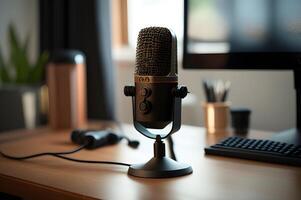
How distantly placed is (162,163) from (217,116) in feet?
1.76

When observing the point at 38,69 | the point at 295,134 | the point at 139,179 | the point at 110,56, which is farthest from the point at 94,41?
the point at 139,179

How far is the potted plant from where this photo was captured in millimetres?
1800

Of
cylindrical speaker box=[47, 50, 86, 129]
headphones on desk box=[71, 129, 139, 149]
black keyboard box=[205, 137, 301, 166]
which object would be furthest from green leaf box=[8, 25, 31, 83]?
black keyboard box=[205, 137, 301, 166]

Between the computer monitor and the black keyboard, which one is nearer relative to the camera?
the black keyboard

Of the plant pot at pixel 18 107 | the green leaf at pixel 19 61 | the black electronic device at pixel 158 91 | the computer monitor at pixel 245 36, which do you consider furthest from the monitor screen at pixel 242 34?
the green leaf at pixel 19 61

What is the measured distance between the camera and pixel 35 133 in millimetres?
1484

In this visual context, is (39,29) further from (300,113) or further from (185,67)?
(300,113)

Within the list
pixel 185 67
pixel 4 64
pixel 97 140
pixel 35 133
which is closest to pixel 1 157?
pixel 97 140

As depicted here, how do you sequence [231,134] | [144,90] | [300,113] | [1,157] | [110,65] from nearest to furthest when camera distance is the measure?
[144,90] → [1,157] → [300,113] → [231,134] → [110,65]

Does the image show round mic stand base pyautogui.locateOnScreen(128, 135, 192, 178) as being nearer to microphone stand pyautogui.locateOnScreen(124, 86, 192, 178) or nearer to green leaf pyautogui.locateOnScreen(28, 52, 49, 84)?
microphone stand pyautogui.locateOnScreen(124, 86, 192, 178)

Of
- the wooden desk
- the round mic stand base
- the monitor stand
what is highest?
the monitor stand

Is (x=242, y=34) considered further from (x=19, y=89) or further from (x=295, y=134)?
(x=19, y=89)

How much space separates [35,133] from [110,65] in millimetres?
494

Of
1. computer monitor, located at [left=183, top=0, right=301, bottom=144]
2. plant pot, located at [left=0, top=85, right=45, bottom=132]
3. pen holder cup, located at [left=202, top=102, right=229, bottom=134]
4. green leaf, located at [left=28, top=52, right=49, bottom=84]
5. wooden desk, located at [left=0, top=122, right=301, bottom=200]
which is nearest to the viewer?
wooden desk, located at [left=0, top=122, right=301, bottom=200]
